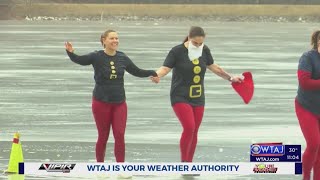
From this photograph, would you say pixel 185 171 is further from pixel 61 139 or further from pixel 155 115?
pixel 155 115

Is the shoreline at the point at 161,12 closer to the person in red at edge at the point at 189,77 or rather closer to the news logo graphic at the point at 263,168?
the person in red at edge at the point at 189,77

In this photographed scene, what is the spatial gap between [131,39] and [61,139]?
98.1 feet

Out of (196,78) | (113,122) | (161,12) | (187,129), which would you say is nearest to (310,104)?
(187,129)

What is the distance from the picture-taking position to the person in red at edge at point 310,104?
1136 cm

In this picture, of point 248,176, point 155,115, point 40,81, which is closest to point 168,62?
point 248,176

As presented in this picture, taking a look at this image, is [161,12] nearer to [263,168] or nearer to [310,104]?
[310,104]

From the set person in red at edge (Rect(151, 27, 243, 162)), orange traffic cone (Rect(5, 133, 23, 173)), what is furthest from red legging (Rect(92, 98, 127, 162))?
orange traffic cone (Rect(5, 133, 23, 173))

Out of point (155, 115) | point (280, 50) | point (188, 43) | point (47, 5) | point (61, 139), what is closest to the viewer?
point (188, 43)

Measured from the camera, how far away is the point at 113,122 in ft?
40.8

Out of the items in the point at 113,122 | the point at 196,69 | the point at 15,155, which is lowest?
the point at 15,155

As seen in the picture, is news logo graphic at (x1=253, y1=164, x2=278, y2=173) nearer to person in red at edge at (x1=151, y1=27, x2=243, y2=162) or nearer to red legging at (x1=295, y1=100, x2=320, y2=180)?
red legging at (x1=295, y1=100, x2=320, y2=180)

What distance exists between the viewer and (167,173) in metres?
11.6

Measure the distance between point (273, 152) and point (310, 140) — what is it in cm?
98

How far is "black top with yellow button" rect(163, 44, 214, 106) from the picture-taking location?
1289cm
